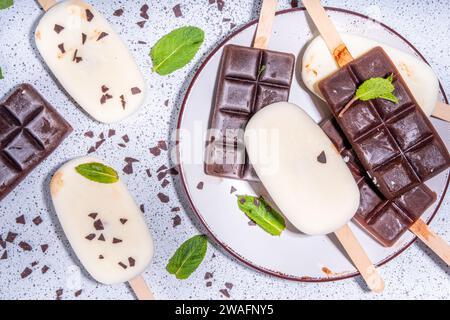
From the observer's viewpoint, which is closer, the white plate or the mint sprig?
the mint sprig

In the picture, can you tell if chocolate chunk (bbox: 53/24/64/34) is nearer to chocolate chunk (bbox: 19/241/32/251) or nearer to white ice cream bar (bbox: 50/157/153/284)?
white ice cream bar (bbox: 50/157/153/284)

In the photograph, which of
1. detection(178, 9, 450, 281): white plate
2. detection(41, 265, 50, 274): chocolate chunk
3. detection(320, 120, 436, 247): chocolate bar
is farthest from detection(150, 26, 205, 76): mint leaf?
detection(41, 265, 50, 274): chocolate chunk

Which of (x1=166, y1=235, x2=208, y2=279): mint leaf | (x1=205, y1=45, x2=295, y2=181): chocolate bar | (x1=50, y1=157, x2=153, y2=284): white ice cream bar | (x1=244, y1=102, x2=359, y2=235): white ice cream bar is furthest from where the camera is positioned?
(x1=166, y1=235, x2=208, y2=279): mint leaf

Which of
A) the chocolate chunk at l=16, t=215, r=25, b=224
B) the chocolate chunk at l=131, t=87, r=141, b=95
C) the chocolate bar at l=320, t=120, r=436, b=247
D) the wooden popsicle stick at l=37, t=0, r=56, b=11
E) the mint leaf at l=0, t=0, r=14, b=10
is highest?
the mint leaf at l=0, t=0, r=14, b=10

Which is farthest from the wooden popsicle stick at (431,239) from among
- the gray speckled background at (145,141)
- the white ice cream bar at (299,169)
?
the white ice cream bar at (299,169)

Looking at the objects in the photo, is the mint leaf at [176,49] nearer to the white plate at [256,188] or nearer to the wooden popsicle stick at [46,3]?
the white plate at [256,188]

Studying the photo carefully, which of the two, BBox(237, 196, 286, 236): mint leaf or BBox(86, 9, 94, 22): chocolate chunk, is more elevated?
BBox(86, 9, 94, 22): chocolate chunk

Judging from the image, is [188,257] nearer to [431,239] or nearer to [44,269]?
[44,269]
